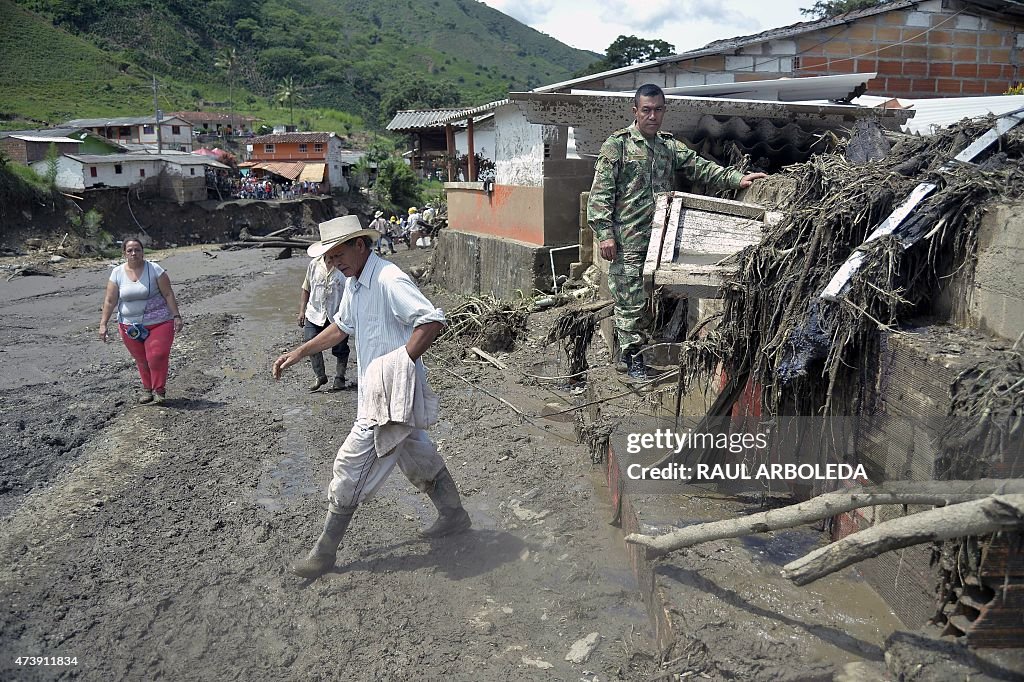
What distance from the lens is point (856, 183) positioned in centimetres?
349

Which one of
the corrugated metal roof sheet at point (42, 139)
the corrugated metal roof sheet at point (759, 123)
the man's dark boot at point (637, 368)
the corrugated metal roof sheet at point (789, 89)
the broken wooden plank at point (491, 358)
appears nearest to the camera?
the man's dark boot at point (637, 368)

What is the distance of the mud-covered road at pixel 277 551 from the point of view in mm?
3457

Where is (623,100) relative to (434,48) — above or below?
below

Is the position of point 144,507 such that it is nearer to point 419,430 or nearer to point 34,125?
point 419,430

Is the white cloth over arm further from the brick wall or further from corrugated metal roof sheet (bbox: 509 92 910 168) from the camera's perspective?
the brick wall

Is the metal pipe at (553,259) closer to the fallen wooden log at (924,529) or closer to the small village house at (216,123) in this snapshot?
the fallen wooden log at (924,529)

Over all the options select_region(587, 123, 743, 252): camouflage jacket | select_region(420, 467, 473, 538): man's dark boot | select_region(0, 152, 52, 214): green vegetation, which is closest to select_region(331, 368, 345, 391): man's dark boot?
select_region(587, 123, 743, 252): camouflage jacket

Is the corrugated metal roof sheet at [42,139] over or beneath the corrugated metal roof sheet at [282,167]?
over

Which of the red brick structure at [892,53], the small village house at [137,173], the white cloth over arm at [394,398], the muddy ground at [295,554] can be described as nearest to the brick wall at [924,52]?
the red brick structure at [892,53]

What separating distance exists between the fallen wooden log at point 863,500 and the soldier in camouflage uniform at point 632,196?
101 inches

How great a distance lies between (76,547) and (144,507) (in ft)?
2.15

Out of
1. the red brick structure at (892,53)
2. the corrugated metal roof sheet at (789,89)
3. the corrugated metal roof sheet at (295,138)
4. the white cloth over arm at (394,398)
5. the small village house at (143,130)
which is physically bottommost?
the white cloth over arm at (394,398)

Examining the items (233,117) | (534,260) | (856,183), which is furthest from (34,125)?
(856,183)

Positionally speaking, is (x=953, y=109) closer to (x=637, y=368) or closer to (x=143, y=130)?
(x=637, y=368)
